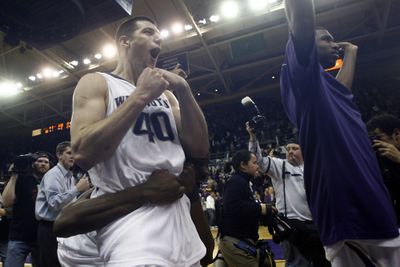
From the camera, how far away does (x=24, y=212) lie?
134 inches

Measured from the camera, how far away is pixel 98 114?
3.78 ft

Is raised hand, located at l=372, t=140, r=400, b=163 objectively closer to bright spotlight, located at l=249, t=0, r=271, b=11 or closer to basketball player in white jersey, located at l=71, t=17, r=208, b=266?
basketball player in white jersey, located at l=71, t=17, r=208, b=266

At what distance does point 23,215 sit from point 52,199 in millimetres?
865

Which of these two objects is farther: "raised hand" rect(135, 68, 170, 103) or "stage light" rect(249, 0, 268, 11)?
"stage light" rect(249, 0, 268, 11)

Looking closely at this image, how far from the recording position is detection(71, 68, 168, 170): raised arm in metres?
1.04

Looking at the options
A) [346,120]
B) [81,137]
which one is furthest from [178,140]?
[346,120]

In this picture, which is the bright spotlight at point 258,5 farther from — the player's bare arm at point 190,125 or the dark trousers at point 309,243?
the player's bare arm at point 190,125

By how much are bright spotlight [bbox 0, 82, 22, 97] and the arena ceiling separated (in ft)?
1.06

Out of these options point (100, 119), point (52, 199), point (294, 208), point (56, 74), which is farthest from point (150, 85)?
point (56, 74)

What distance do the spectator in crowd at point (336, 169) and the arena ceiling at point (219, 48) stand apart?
817 cm

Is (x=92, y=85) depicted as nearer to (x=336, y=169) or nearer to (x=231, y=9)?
(x=336, y=169)

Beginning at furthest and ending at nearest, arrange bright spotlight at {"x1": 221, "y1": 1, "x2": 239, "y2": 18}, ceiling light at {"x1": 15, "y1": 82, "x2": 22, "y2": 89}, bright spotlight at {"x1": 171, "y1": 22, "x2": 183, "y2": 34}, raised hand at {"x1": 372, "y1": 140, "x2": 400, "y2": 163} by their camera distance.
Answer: ceiling light at {"x1": 15, "y1": 82, "x2": 22, "y2": 89}
bright spotlight at {"x1": 171, "y1": 22, "x2": 183, "y2": 34}
bright spotlight at {"x1": 221, "y1": 1, "x2": 239, "y2": 18}
raised hand at {"x1": 372, "y1": 140, "x2": 400, "y2": 163}

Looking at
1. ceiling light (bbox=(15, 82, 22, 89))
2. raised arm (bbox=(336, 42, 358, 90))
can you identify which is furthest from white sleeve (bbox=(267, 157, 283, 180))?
ceiling light (bbox=(15, 82, 22, 89))

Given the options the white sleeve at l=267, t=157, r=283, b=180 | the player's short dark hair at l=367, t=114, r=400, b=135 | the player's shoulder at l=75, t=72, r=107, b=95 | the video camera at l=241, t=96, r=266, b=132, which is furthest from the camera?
the video camera at l=241, t=96, r=266, b=132
